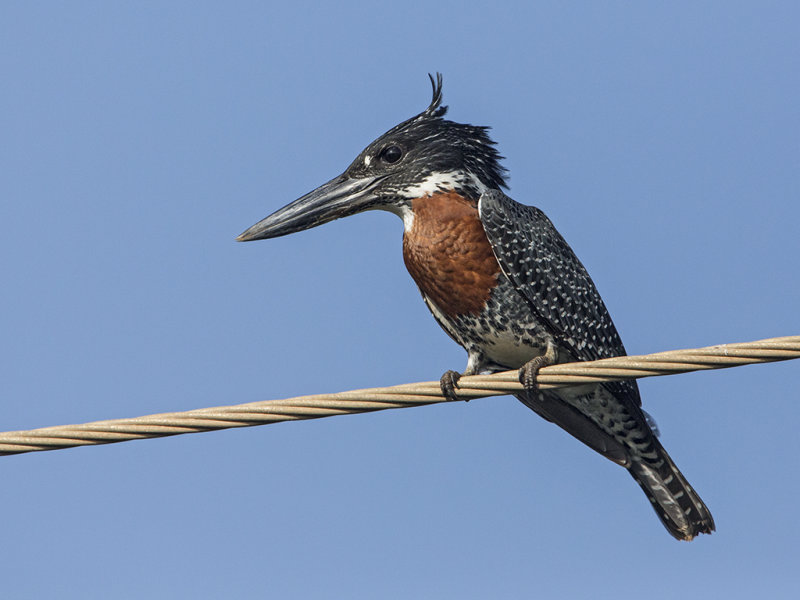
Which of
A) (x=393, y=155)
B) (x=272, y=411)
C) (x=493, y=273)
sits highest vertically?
(x=393, y=155)

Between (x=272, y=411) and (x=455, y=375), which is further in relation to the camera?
(x=455, y=375)

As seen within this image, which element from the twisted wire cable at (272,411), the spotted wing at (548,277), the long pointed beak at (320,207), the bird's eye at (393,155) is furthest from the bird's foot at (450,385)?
the bird's eye at (393,155)

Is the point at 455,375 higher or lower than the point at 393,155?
lower

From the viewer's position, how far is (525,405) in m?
5.43

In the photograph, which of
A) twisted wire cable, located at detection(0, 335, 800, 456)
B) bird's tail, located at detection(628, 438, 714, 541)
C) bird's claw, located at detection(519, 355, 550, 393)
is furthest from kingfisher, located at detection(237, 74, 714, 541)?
twisted wire cable, located at detection(0, 335, 800, 456)

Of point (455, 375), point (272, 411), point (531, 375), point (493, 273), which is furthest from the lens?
point (493, 273)

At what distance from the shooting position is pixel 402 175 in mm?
5492

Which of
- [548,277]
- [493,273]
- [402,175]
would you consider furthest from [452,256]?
[402,175]

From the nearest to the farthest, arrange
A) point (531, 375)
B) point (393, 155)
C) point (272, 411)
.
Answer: point (272, 411) → point (531, 375) → point (393, 155)

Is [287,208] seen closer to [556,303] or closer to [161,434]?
[556,303]

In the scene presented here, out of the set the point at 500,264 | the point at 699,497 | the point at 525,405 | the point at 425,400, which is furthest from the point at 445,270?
the point at 699,497

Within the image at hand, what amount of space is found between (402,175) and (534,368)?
147 centimetres

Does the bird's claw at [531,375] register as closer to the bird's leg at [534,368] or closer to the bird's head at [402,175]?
the bird's leg at [534,368]

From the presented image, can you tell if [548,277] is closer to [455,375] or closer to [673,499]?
[455,375]
